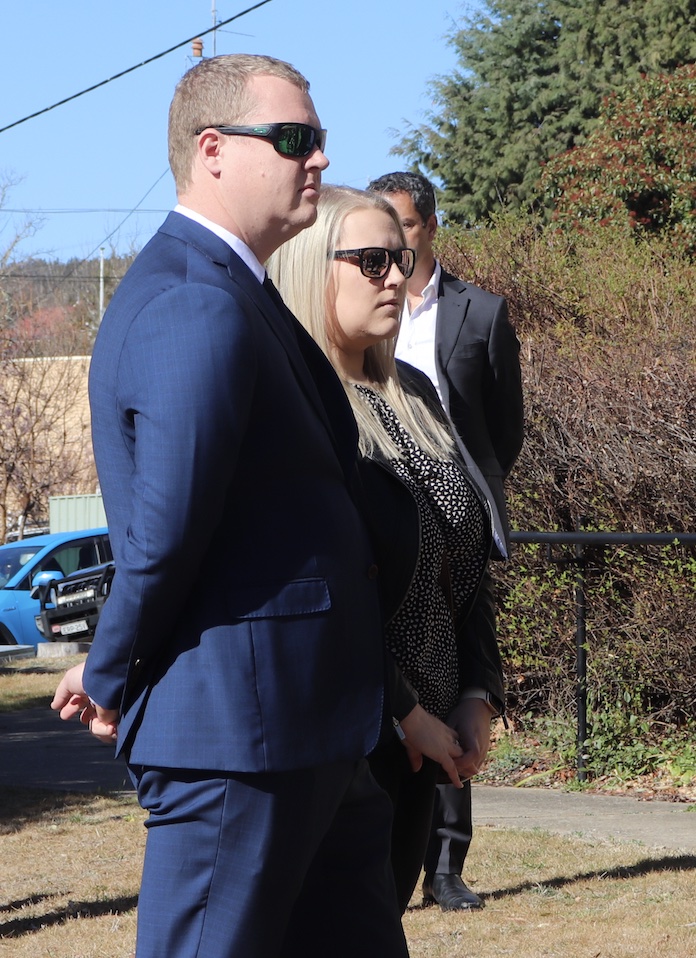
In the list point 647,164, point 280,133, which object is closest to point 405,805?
point 280,133

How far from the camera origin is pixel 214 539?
2094 millimetres

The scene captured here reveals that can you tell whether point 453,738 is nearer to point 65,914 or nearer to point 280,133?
point 280,133

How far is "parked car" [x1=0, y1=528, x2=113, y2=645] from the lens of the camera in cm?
1866

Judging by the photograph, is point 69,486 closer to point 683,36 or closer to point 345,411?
point 683,36

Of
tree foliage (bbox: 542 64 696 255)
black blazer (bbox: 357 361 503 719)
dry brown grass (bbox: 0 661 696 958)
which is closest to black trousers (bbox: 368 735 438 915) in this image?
black blazer (bbox: 357 361 503 719)

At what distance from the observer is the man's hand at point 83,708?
217cm

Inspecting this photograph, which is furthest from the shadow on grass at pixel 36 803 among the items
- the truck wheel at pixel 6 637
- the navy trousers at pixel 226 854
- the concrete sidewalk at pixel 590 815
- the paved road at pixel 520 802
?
the truck wheel at pixel 6 637

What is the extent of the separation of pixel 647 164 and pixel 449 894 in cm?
1810

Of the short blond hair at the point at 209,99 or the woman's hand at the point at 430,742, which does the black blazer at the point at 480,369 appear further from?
the short blond hair at the point at 209,99

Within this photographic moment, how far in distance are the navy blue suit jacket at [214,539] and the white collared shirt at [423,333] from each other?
2195 millimetres

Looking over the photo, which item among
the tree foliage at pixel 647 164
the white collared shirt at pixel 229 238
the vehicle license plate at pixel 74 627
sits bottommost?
the vehicle license plate at pixel 74 627

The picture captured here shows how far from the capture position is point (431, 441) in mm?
3014

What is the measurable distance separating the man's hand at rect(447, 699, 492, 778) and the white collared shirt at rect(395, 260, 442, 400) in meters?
1.65

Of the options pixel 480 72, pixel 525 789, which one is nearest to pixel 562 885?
pixel 525 789
